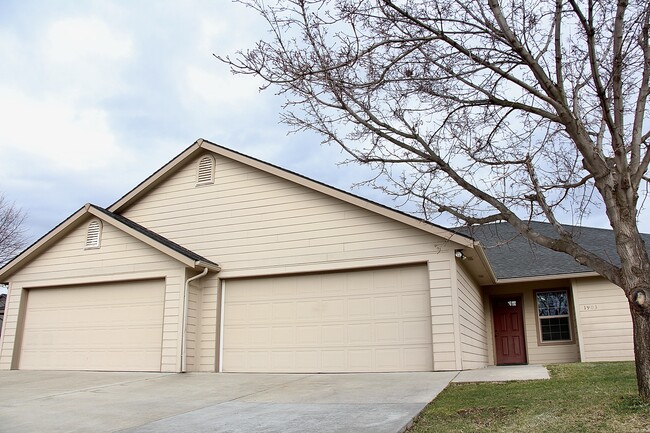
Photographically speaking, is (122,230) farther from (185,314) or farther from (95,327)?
(185,314)

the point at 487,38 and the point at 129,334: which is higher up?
the point at 487,38

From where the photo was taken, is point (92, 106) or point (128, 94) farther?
point (92, 106)

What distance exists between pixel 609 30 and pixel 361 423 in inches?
225

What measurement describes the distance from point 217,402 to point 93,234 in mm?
7215

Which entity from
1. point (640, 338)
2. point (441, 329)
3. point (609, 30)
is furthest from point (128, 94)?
point (640, 338)

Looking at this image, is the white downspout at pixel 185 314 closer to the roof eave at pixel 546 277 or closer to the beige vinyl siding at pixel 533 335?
the roof eave at pixel 546 277

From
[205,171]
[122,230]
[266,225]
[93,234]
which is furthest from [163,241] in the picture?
[266,225]

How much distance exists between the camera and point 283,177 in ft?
40.7

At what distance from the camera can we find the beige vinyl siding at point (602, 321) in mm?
14180

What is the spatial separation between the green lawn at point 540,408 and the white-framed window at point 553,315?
782 cm

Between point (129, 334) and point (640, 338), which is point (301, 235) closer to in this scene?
point (129, 334)

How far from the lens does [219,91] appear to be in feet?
27.9

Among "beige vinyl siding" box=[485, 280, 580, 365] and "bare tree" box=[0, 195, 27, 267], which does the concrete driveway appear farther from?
"bare tree" box=[0, 195, 27, 267]

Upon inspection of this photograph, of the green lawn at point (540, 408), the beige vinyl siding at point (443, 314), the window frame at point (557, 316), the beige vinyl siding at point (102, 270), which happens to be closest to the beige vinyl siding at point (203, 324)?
the beige vinyl siding at point (102, 270)
